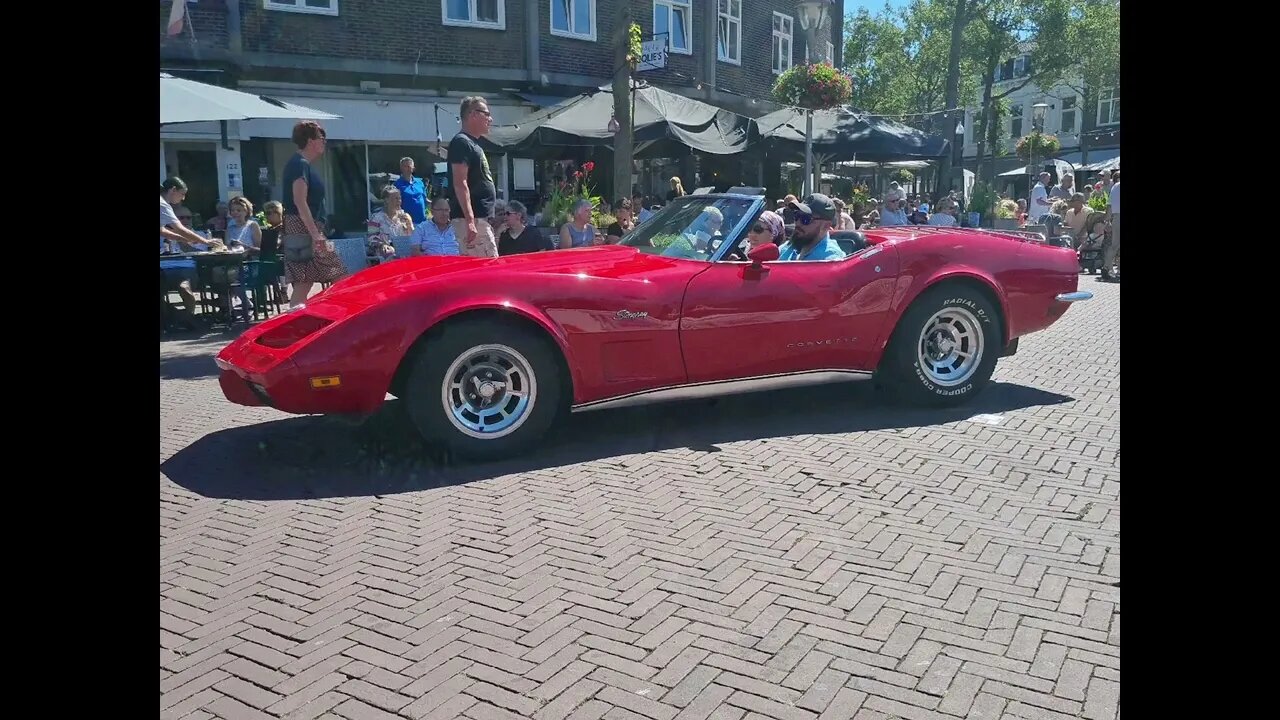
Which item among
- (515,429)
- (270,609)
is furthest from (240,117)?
(270,609)

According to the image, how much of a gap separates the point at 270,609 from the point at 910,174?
33.6m

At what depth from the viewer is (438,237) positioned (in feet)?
25.4

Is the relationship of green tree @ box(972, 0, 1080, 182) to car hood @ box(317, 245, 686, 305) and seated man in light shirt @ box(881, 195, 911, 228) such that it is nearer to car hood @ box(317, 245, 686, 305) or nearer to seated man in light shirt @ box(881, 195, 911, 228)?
seated man in light shirt @ box(881, 195, 911, 228)

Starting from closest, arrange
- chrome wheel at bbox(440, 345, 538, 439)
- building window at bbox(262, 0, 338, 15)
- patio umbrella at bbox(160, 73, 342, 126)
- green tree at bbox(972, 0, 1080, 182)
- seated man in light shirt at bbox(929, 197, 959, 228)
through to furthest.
Result: chrome wheel at bbox(440, 345, 538, 439) → patio umbrella at bbox(160, 73, 342, 126) → seated man in light shirt at bbox(929, 197, 959, 228) → building window at bbox(262, 0, 338, 15) → green tree at bbox(972, 0, 1080, 182)

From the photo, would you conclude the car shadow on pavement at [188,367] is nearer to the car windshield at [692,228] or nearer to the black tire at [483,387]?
the black tire at [483,387]

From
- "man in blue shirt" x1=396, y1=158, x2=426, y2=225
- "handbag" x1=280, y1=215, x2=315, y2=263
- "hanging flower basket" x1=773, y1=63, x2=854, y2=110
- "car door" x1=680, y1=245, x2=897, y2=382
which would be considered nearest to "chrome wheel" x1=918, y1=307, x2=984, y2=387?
"car door" x1=680, y1=245, x2=897, y2=382

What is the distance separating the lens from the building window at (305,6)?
54.2ft

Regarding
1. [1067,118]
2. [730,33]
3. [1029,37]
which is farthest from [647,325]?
[1067,118]

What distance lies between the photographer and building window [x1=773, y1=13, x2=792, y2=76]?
25484mm

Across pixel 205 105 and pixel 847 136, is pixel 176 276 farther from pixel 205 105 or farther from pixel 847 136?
pixel 847 136

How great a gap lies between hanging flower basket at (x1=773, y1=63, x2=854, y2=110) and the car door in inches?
323
